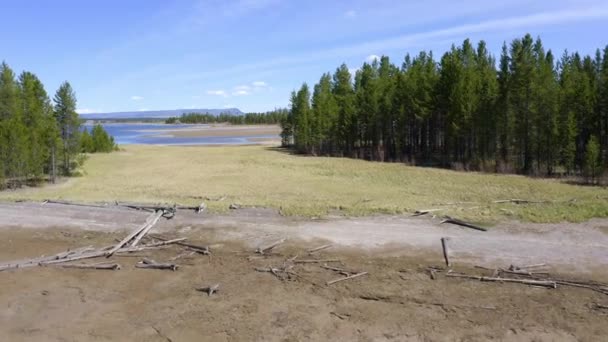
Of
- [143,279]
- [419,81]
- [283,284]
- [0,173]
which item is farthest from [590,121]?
[0,173]

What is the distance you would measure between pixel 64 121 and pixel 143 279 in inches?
951

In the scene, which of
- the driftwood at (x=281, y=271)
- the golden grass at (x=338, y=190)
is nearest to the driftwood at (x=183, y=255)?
the driftwood at (x=281, y=271)

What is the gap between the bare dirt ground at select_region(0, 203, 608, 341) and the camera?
8.62m

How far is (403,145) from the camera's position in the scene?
47.0 m

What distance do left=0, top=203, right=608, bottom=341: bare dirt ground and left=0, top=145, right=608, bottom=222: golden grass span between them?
2372 millimetres

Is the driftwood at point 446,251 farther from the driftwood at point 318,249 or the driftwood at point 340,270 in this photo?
the driftwood at point 318,249

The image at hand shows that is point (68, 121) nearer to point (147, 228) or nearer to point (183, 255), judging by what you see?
point (147, 228)

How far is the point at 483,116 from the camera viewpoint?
35.1 metres

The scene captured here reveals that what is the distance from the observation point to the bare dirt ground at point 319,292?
862 centimetres

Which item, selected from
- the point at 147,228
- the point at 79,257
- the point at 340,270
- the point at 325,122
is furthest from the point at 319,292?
the point at 325,122

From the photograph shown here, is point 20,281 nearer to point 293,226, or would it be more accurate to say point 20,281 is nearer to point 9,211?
point 293,226

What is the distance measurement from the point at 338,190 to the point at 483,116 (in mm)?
17146

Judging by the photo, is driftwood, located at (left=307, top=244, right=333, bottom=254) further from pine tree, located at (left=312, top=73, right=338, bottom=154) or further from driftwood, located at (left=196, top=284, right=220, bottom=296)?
pine tree, located at (left=312, top=73, right=338, bottom=154)

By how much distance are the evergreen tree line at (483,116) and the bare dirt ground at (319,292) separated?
16597 mm
